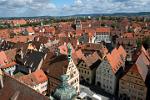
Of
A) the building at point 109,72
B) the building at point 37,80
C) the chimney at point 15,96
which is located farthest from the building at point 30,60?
the chimney at point 15,96

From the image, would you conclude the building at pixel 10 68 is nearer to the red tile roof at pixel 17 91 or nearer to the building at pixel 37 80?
the building at pixel 37 80

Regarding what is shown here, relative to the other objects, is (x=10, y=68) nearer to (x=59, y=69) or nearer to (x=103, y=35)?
(x=59, y=69)

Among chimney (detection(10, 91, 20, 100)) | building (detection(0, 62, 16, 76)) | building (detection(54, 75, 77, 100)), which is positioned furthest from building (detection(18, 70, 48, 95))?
building (detection(54, 75, 77, 100))

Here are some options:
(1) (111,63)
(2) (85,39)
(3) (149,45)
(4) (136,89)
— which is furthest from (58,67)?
(2) (85,39)

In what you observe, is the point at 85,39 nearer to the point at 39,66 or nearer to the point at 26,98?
the point at 39,66

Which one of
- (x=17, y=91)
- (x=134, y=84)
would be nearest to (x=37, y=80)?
(x=134, y=84)

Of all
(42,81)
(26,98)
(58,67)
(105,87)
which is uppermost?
(26,98)

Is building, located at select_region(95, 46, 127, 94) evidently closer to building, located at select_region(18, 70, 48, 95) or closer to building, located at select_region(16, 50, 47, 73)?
building, located at select_region(18, 70, 48, 95)
